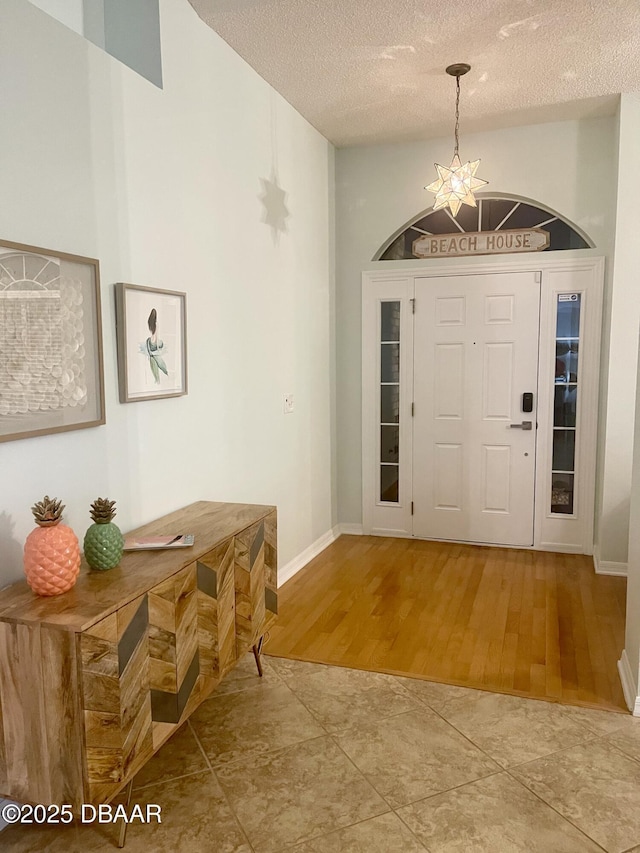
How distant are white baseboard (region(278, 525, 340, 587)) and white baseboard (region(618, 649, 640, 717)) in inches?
79.1

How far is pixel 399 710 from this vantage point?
2.65m

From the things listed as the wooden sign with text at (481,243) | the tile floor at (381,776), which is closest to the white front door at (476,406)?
the wooden sign with text at (481,243)

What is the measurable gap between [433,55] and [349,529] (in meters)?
3.38

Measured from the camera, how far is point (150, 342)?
2664 millimetres

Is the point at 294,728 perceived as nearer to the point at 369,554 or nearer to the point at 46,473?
the point at 46,473

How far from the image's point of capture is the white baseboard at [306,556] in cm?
416

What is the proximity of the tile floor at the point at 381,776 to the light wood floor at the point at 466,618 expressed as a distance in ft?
0.69

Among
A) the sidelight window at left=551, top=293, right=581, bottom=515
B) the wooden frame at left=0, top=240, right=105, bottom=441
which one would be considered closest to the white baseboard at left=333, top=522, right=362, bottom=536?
the sidelight window at left=551, top=293, right=581, bottom=515

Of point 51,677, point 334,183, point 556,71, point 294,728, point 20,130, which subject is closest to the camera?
point 51,677

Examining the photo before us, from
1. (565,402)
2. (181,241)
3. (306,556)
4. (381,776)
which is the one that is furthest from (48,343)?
(565,402)

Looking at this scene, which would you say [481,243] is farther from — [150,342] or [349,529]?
[150,342]

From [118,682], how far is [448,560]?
126 inches

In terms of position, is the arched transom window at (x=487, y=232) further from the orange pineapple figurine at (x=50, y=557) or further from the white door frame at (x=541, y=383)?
the orange pineapple figurine at (x=50, y=557)

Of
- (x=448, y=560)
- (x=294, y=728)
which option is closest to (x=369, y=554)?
(x=448, y=560)
